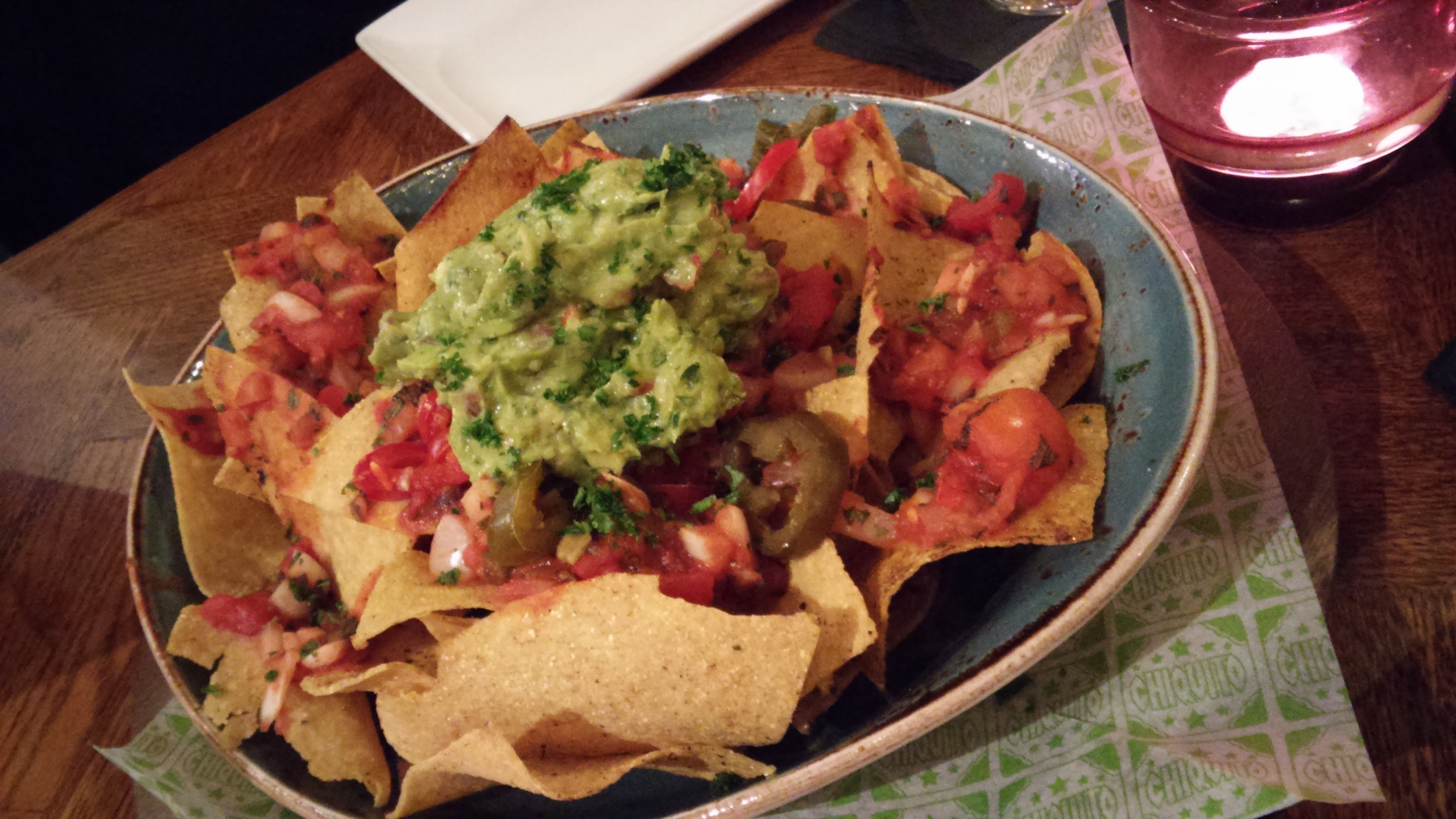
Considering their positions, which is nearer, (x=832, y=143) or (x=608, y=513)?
(x=608, y=513)

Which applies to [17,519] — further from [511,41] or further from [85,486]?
[511,41]

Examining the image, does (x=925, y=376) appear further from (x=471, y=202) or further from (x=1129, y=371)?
(x=471, y=202)

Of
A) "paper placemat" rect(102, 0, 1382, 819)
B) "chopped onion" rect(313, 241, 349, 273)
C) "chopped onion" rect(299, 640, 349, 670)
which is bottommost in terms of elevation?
"paper placemat" rect(102, 0, 1382, 819)

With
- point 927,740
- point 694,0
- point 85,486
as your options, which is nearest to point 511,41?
point 694,0

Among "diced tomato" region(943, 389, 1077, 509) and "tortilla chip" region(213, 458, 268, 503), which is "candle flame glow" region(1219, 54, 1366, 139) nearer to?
"diced tomato" region(943, 389, 1077, 509)

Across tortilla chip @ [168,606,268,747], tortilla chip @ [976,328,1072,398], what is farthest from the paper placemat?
tortilla chip @ [976,328,1072,398]

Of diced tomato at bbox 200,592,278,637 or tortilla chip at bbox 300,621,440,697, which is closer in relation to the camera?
tortilla chip at bbox 300,621,440,697

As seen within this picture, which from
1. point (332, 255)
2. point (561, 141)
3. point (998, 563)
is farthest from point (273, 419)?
point (998, 563)
